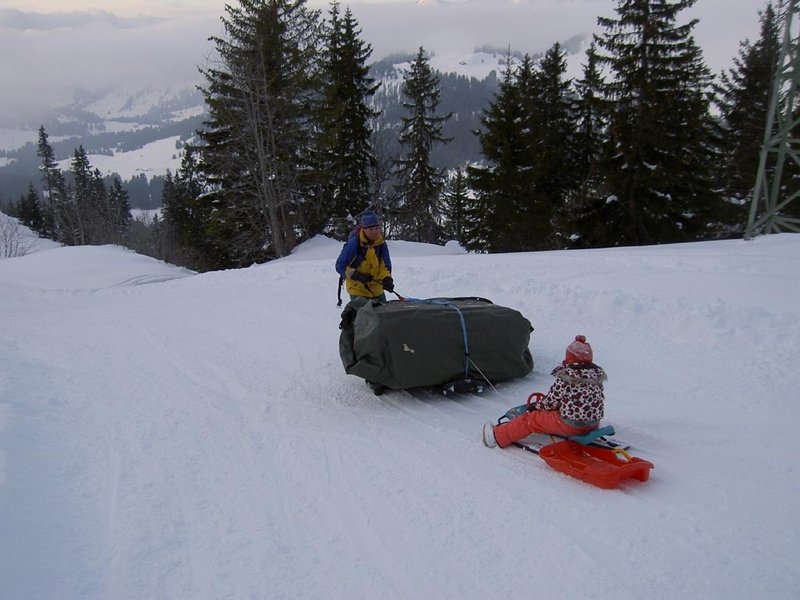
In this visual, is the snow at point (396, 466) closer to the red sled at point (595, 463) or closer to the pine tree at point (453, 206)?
the red sled at point (595, 463)

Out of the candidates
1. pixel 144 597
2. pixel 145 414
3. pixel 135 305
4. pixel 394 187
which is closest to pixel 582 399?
pixel 144 597

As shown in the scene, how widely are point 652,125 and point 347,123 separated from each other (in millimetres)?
14723

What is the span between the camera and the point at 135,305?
10516mm

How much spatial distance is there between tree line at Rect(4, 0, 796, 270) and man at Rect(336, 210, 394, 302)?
53.8 feet

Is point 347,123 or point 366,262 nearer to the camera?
point 366,262

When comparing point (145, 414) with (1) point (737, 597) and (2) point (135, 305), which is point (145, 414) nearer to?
(1) point (737, 597)

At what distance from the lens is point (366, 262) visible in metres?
6.61

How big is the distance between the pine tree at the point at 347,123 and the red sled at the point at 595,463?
2293 centimetres

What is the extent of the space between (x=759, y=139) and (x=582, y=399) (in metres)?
24.9

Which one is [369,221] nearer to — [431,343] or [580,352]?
[431,343]

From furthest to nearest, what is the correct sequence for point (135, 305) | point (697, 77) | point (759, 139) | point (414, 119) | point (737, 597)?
point (414, 119) < point (759, 139) < point (697, 77) < point (135, 305) < point (737, 597)

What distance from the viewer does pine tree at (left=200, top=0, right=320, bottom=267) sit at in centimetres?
2236

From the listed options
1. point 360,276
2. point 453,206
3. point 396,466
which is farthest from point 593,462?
point 453,206

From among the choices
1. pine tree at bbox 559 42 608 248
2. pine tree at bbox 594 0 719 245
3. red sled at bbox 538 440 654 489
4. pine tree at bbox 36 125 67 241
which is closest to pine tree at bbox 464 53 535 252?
pine tree at bbox 559 42 608 248
